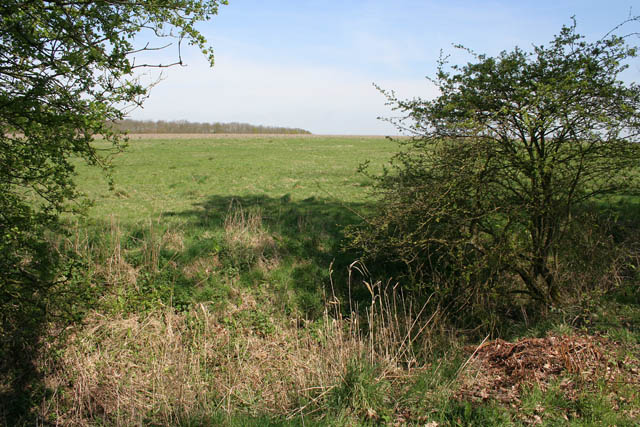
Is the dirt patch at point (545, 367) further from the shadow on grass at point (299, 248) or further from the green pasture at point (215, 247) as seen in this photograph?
the shadow on grass at point (299, 248)

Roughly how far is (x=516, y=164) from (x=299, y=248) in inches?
194

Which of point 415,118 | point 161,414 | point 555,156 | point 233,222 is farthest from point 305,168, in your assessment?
point 161,414

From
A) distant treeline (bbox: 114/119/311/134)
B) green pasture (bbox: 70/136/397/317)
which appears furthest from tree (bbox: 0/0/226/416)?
distant treeline (bbox: 114/119/311/134)

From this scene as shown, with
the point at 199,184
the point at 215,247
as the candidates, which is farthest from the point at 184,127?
the point at 215,247

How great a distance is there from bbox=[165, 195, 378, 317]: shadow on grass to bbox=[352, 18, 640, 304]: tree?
1.74 meters

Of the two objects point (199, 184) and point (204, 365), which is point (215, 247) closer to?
point (204, 365)

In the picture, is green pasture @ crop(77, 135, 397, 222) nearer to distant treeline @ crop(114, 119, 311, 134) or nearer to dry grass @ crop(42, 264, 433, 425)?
dry grass @ crop(42, 264, 433, 425)

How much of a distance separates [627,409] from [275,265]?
6.45 metres

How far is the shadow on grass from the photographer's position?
334 inches

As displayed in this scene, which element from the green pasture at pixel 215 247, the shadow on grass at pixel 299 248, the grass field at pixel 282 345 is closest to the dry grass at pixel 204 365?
the grass field at pixel 282 345

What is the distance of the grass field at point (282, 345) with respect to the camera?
394 centimetres

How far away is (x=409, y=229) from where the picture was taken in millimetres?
7129

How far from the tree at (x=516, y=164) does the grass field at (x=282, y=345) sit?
41.3 inches

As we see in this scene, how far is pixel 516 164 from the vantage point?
6.31 meters
